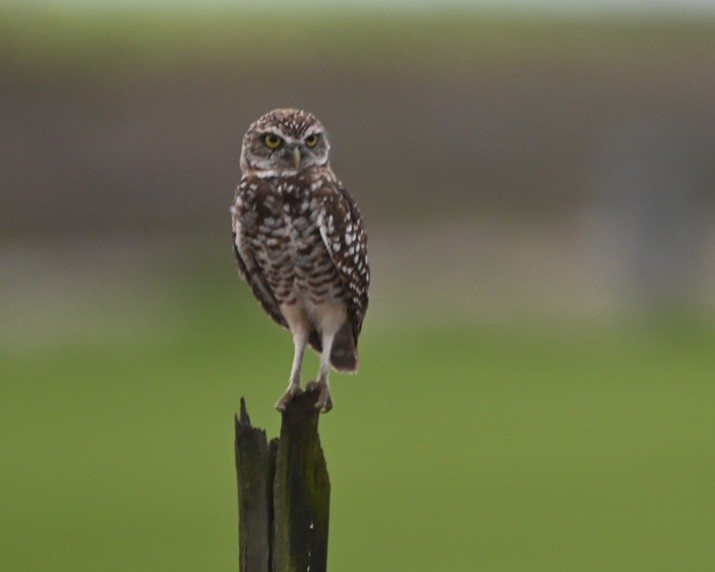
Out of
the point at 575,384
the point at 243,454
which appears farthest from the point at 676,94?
the point at 243,454

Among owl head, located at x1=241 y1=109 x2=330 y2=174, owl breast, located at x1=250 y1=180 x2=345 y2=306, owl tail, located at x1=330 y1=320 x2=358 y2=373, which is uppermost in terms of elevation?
owl head, located at x1=241 y1=109 x2=330 y2=174

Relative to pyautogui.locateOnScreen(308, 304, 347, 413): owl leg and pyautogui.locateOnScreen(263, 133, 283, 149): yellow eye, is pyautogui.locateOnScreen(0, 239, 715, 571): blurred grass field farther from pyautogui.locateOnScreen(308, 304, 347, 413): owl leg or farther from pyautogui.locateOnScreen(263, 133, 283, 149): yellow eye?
pyautogui.locateOnScreen(263, 133, 283, 149): yellow eye

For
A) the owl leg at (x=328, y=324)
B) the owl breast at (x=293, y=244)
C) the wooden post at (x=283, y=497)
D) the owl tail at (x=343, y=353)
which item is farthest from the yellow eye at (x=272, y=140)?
the wooden post at (x=283, y=497)

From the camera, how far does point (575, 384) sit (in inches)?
647

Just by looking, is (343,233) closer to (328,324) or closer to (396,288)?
(328,324)

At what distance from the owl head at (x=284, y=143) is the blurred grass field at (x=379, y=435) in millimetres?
4587

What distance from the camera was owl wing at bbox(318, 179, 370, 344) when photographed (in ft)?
16.5

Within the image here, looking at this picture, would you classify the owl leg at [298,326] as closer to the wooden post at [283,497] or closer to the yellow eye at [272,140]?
the yellow eye at [272,140]

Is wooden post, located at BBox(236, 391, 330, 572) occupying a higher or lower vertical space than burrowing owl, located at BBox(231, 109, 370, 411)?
lower

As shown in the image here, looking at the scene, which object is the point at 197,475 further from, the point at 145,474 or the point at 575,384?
the point at 575,384

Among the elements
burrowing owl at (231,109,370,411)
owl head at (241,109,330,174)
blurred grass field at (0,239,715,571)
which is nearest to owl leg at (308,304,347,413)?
burrowing owl at (231,109,370,411)

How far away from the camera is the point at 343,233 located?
5.05 m

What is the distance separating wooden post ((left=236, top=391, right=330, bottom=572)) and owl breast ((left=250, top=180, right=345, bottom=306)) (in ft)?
4.44

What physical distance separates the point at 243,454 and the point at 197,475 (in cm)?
885
